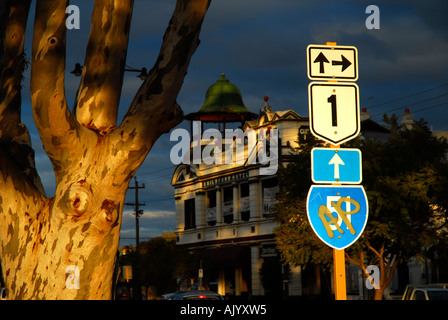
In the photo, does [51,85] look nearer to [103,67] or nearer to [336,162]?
[103,67]

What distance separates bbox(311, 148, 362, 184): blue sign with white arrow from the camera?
23.8ft

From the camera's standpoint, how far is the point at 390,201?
98.3 feet

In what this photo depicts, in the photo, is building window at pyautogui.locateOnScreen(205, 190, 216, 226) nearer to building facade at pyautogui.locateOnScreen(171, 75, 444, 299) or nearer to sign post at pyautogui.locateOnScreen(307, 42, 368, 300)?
building facade at pyautogui.locateOnScreen(171, 75, 444, 299)

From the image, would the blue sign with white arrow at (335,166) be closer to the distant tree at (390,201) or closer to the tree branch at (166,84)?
the tree branch at (166,84)

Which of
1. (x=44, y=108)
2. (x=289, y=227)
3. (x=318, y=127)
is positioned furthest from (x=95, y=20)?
(x=289, y=227)

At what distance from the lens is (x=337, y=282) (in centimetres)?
729

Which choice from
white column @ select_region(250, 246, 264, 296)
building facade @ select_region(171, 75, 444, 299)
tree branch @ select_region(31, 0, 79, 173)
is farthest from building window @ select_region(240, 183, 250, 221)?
tree branch @ select_region(31, 0, 79, 173)

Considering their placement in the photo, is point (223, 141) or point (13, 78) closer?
point (13, 78)

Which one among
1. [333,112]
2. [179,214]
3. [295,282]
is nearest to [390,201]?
[295,282]

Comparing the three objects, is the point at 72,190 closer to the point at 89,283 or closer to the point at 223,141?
the point at 89,283

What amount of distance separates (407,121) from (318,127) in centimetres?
4420

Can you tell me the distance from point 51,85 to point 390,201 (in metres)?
24.6
